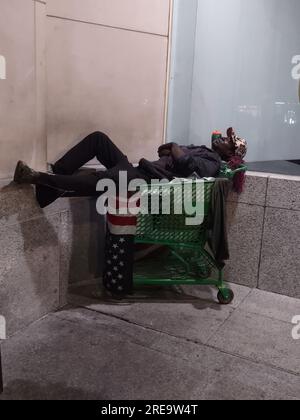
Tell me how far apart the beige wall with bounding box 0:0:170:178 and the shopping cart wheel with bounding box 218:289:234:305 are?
69.2 inches

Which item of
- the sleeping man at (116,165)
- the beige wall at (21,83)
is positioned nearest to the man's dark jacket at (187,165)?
the sleeping man at (116,165)

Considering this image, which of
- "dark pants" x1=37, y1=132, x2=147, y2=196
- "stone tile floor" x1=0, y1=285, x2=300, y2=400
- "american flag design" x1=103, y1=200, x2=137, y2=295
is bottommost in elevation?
"stone tile floor" x1=0, y1=285, x2=300, y2=400

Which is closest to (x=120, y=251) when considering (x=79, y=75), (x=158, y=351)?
(x=158, y=351)

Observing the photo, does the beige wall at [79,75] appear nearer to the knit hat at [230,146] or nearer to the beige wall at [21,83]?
the beige wall at [21,83]

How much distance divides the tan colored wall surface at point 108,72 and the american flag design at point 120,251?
92 cm

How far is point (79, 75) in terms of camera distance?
14.1ft

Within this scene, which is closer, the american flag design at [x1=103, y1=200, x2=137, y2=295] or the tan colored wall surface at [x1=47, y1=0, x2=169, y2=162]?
the american flag design at [x1=103, y1=200, x2=137, y2=295]

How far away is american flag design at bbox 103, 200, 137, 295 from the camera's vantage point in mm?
3768

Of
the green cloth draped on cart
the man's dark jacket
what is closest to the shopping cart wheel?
the green cloth draped on cart

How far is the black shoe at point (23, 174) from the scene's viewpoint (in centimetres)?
335

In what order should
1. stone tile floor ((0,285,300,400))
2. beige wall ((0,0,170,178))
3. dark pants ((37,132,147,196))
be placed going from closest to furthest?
stone tile floor ((0,285,300,400))
beige wall ((0,0,170,178))
dark pants ((37,132,147,196))

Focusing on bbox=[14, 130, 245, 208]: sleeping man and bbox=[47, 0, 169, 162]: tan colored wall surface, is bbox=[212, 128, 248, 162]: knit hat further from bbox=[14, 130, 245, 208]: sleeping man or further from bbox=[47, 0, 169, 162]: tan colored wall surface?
bbox=[47, 0, 169, 162]: tan colored wall surface
